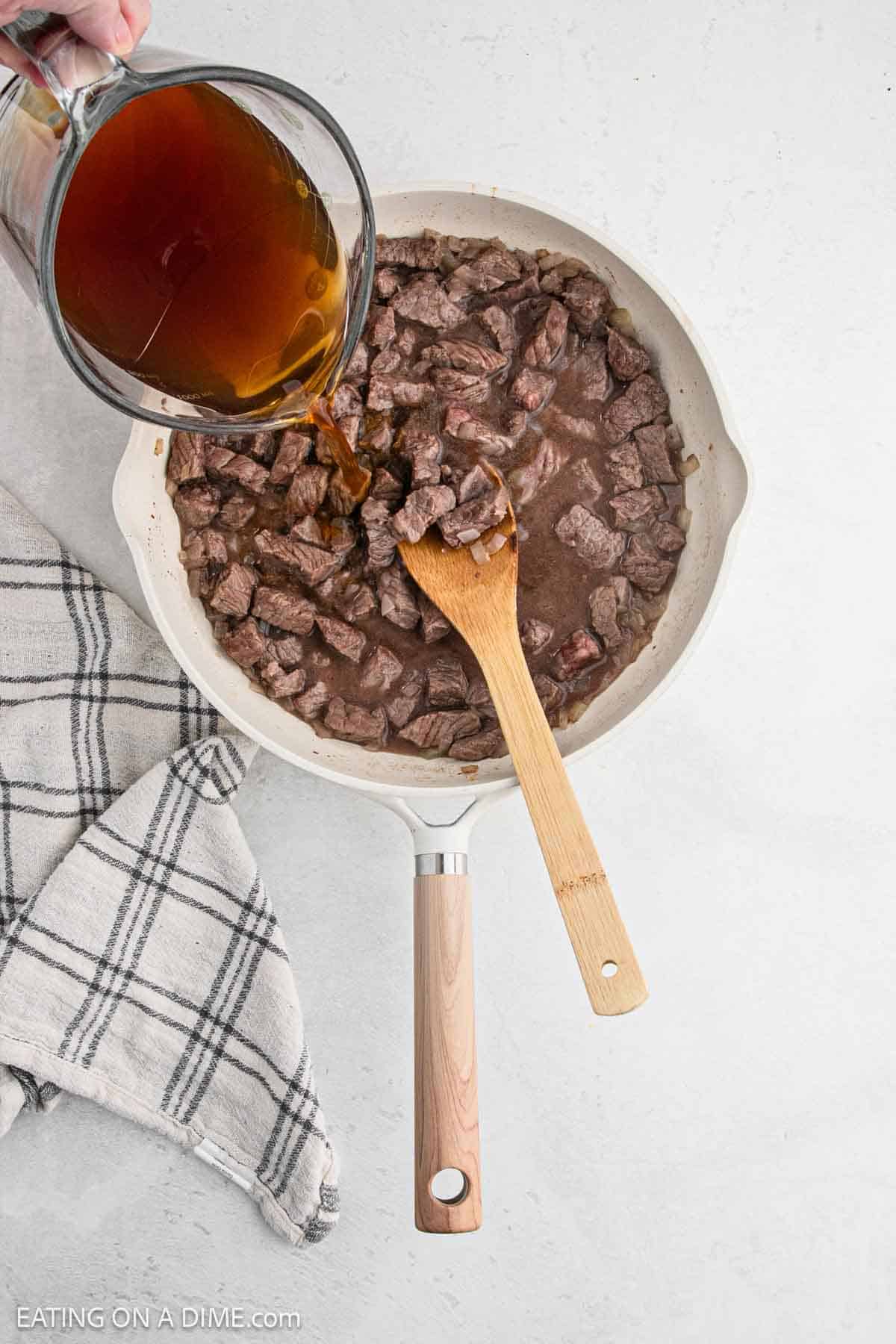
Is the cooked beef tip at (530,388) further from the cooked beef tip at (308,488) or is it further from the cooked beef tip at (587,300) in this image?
the cooked beef tip at (308,488)

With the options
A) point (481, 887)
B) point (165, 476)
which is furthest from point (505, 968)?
point (165, 476)

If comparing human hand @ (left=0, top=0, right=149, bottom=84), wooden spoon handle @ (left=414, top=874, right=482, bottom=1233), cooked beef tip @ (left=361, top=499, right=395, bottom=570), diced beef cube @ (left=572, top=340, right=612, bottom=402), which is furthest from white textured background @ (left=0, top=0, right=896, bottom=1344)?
human hand @ (left=0, top=0, right=149, bottom=84)

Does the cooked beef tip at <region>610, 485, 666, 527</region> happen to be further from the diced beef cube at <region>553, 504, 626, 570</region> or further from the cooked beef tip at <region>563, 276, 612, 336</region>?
the cooked beef tip at <region>563, 276, 612, 336</region>

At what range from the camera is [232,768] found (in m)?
2.25

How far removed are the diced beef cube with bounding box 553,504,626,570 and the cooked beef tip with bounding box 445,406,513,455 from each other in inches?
7.4

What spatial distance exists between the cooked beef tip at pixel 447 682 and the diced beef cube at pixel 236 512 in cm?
46

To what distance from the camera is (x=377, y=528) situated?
2.13m

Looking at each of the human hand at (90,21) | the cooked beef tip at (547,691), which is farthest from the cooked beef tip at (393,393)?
the human hand at (90,21)

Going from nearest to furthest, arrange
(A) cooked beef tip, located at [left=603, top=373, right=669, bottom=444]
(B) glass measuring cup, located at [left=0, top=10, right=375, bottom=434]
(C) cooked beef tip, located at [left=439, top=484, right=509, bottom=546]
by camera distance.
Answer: (B) glass measuring cup, located at [left=0, top=10, right=375, bottom=434], (C) cooked beef tip, located at [left=439, top=484, right=509, bottom=546], (A) cooked beef tip, located at [left=603, top=373, right=669, bottom=444]

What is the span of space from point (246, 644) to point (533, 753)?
0.60 m

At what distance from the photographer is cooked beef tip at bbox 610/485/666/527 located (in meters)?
2.16

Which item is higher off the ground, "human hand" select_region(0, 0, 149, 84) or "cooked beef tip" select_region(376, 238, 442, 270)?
"human hand" select_region(0, 0, 149, 84)

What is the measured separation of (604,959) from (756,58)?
1.94 m

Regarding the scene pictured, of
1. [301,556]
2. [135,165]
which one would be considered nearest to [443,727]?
[301,556]
